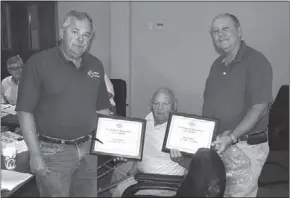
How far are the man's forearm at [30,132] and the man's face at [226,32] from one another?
1.14m

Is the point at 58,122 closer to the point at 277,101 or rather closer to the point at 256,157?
the point at 256,157

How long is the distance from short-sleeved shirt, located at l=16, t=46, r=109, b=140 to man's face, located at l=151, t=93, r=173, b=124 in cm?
53

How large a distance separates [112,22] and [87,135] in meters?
2.57

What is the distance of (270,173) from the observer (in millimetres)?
2580

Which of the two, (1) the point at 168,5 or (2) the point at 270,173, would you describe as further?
(1) the point at 168,5

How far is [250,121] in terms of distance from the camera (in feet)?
6.67

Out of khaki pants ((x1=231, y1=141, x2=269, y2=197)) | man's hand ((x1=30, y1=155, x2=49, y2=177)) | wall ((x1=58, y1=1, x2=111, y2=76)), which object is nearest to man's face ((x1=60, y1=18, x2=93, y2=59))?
man's hand ((x1=30, y1=155, x2=49, y2=177))

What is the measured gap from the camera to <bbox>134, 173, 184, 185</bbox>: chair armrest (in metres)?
2.07

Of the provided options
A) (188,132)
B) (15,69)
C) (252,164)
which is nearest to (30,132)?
(188,132)

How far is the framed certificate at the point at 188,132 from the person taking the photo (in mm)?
1978

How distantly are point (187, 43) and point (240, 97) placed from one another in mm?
2242

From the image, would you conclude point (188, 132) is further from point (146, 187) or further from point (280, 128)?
point (280, 128)

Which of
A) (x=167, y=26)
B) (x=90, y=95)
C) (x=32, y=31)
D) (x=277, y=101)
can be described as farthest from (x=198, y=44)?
(x=90, y=95)

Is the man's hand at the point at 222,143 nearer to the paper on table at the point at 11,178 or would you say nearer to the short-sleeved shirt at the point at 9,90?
the paper on table at the point at 11,178
